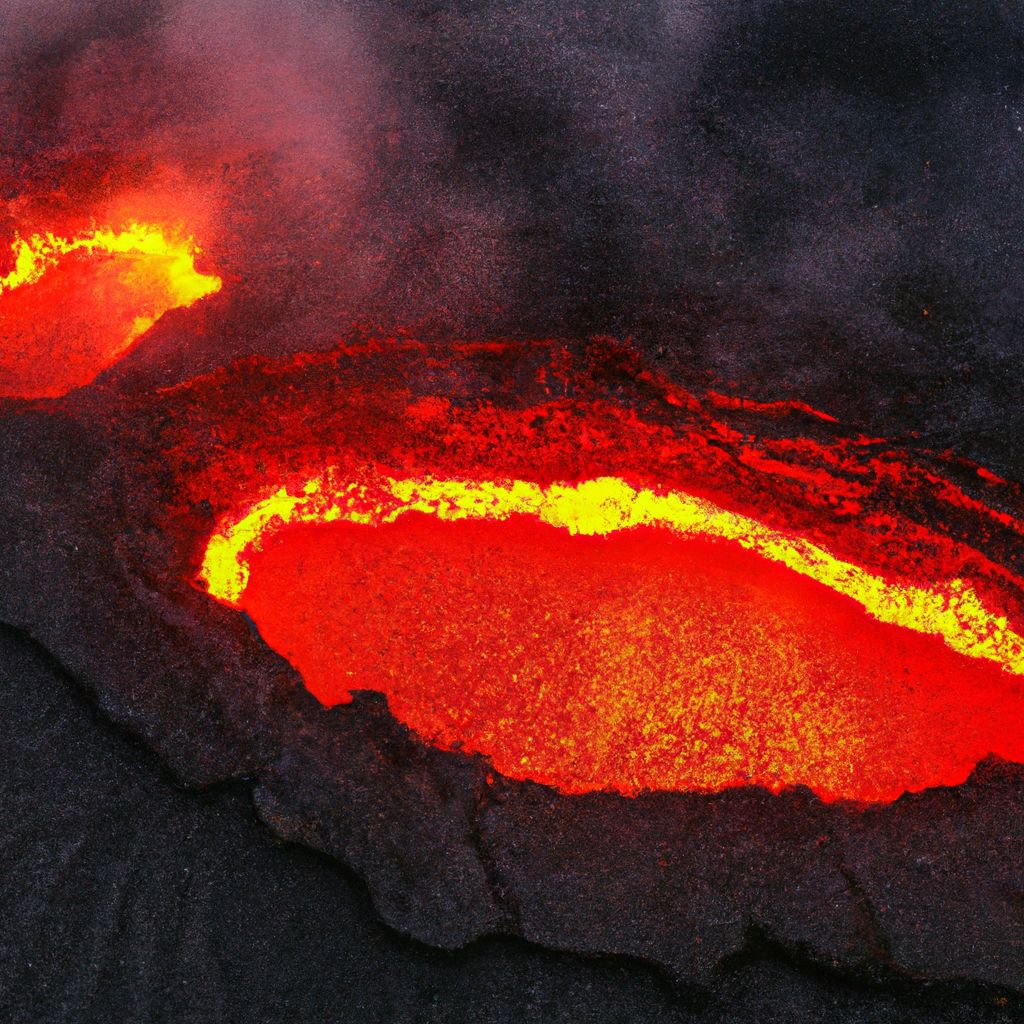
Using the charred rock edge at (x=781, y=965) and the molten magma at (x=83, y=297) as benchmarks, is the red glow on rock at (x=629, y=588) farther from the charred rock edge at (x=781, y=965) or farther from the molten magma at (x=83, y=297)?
the charred rock edge at (x=781, y=965)

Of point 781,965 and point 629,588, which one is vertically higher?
point 629,588

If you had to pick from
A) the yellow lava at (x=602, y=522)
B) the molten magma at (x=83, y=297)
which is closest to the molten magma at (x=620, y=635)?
the yellow lava at (x=602, y=522)

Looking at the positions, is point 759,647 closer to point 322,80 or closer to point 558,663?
point 558,663

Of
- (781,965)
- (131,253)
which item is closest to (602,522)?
(781,965)

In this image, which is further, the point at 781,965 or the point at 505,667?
the point at 505,667

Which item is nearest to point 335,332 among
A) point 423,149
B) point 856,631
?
point 423,149

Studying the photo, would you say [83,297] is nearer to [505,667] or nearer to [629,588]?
[505,667]

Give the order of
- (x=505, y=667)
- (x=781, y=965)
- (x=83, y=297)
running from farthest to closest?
1. (x=83, y=297)
2. (x=505, y=667)
3. (x=781, y=965)
